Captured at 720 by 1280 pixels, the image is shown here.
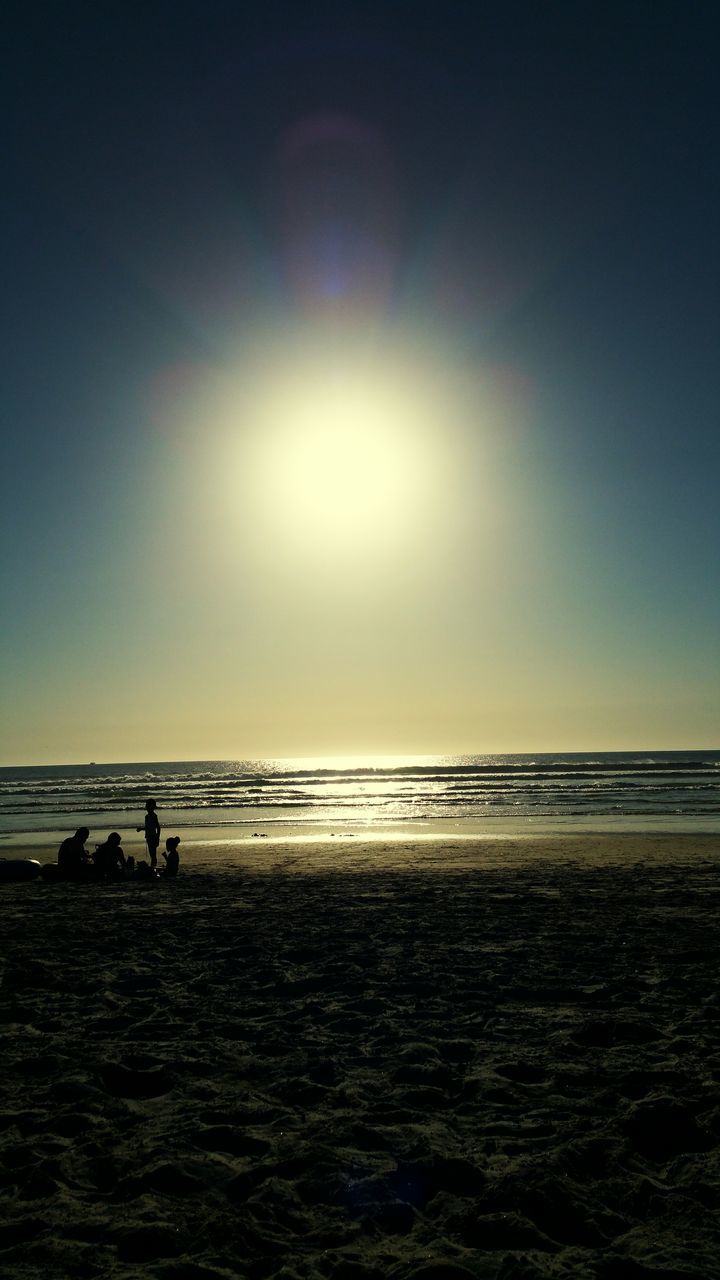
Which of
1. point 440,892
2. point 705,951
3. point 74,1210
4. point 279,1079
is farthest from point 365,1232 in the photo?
point 440,892

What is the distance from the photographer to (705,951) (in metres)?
8.55

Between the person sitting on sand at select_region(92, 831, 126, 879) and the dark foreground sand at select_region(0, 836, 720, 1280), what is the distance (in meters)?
5.96

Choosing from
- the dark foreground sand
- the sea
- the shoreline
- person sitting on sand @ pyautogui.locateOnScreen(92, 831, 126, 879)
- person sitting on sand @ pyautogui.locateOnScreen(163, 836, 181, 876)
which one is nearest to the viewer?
the dark foreground sand

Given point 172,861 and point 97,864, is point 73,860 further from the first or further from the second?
point 172,861

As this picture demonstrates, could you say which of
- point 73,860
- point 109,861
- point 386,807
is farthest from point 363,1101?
point 386,807

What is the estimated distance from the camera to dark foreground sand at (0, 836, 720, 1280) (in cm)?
340

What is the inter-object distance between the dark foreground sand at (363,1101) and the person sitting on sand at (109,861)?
5965 mm

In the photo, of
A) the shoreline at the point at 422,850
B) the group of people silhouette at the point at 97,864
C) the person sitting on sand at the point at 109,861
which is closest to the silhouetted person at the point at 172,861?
the group of people silhouette at the point at 97,864

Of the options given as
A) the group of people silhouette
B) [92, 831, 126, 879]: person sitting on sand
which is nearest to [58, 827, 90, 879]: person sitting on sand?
the group of people silhouette

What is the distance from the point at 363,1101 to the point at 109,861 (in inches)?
510

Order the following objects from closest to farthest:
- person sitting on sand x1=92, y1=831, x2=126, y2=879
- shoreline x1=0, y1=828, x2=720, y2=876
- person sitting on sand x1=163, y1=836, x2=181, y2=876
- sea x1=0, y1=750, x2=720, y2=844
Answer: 1. person sitting on sand x1=92, y1=831, x2=126, y2=879
2. person sitting on sand x1=163, y1=836, x2=181, y2=876
3. shoreline x1=0, y1=828, x2=720, y2=876
4. sea x1=0, y1=750, x2=720, y2=844

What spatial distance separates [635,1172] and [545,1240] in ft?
2.73

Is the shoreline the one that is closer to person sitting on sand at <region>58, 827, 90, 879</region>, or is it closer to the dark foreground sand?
person sitting on sand at <region>58, 827, 90, 879</region>

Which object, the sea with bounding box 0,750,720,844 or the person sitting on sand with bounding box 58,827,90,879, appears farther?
the sea with bounding box 0,750,720,844
